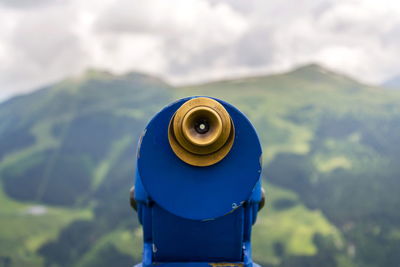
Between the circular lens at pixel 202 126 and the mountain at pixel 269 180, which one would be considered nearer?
the circular lens at pixel 202 126

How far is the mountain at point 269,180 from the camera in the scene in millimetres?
110000

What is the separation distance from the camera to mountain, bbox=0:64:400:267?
110000 mm

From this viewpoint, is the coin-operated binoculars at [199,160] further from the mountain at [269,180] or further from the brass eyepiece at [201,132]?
the mountain at [269,180]

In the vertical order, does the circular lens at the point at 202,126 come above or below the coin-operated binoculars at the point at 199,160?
above

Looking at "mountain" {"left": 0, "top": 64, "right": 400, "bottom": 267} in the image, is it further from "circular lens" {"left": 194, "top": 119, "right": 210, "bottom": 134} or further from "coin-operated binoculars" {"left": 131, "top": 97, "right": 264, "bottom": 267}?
"circular lens" {"left": 194, "top": 119, "right": 210, "bottom": 134}

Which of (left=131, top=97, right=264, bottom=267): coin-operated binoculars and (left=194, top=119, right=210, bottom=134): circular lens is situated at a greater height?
(left=194, top=119, right=210, bottom=134): circular lens

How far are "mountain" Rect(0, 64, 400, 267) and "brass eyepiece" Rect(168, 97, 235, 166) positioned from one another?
10303cm

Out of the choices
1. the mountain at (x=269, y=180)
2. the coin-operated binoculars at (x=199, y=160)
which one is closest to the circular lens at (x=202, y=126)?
the coin-operated binoculars at (x=199, y=160)

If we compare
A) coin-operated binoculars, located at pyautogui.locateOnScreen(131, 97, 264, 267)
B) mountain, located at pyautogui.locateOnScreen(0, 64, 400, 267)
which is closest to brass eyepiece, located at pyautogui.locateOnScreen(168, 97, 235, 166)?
coin-operated binoculars, located at pyautogui.locateOnScreen(131, 97, 264, 267)

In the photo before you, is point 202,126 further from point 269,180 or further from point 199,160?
point 269,180

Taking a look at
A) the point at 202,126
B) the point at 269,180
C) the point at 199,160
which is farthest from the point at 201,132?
the point at 269,180

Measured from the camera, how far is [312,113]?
17750 cm

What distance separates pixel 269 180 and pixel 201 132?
138529 mm

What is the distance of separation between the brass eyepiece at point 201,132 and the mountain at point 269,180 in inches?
4056
